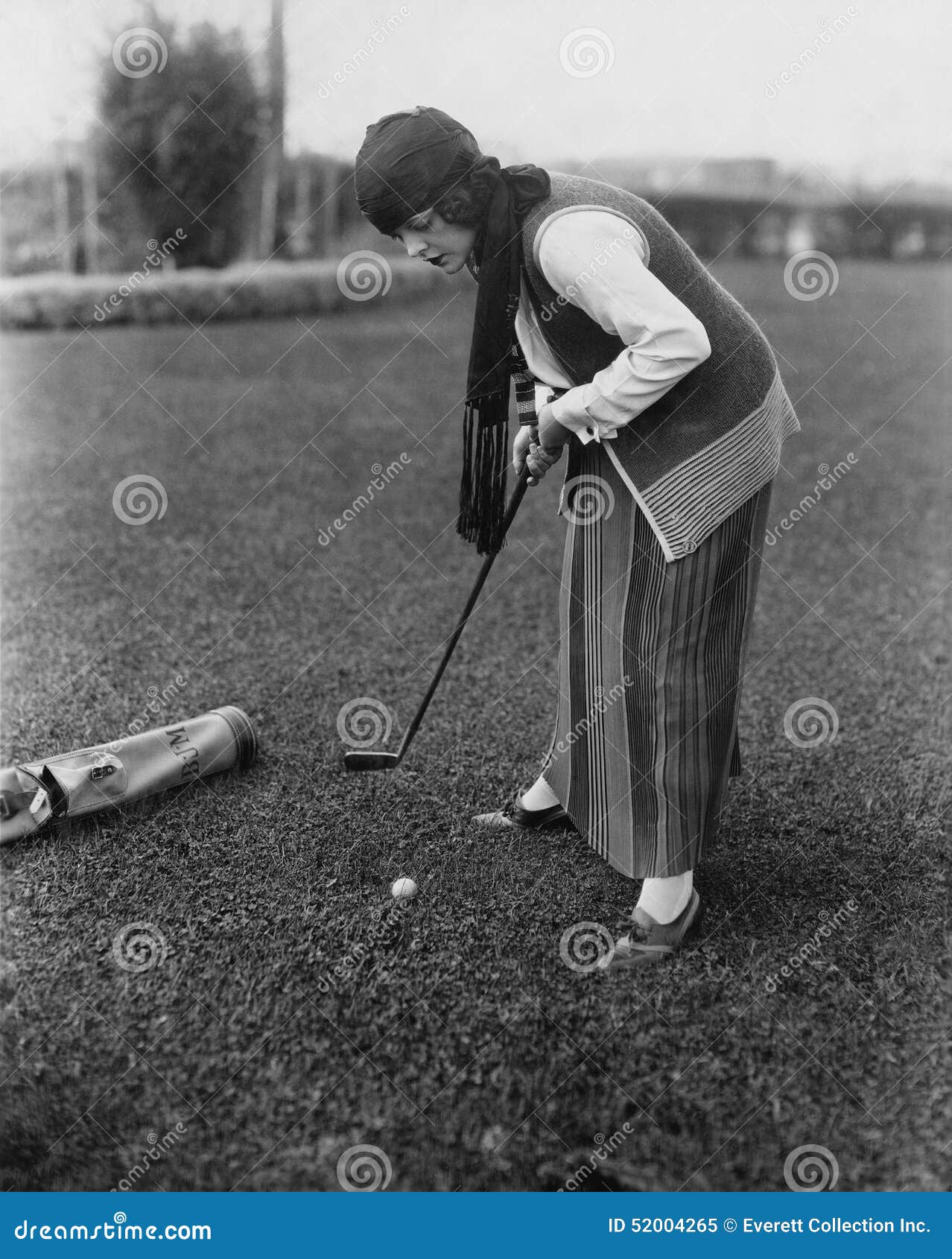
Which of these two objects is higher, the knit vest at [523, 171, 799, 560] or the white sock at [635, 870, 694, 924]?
the knit vest at [523, 171, 799, 560]

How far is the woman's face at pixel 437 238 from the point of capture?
2076 mm

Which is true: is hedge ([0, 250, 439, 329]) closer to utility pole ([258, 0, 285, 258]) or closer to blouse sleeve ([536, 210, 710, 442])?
utility pole ([258, 0, 285, 258])

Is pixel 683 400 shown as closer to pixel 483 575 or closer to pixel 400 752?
pixel 483 575

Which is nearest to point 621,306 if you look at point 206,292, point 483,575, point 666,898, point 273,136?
point 483,575

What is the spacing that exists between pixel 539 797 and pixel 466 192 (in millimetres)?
1462

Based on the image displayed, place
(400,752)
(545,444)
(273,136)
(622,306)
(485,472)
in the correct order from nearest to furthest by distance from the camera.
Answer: (622,306) < (545,444) < (485,472) < (400,752) < (273,136)

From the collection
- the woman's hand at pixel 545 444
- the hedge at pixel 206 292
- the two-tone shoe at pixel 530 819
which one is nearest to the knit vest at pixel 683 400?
the woman's hand at pixel 545 444

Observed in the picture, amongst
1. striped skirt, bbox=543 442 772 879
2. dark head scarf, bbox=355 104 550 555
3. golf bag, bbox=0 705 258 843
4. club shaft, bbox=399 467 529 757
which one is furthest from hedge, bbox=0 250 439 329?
striped skirt, bbox=543 442 772 879

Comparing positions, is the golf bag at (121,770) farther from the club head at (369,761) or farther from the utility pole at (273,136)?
the utility pole at (273,136)

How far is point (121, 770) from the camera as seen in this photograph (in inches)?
112

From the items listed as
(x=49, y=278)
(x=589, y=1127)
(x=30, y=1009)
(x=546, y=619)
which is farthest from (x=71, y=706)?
(x=49, y=278)

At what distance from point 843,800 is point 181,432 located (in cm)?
552

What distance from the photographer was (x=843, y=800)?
3.06m

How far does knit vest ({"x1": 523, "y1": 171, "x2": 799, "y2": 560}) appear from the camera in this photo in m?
2.07
